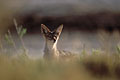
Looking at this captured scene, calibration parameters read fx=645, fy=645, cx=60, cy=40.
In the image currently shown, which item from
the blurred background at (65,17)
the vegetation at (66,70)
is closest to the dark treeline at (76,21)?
the blurred background at (65,17)

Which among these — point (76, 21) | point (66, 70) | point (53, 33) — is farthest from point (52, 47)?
point (76, 21)

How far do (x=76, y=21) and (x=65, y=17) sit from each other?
0.33m

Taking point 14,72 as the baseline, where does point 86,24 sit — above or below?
above

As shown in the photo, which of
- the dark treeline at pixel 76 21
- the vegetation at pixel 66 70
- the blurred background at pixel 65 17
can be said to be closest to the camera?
the vegetation at pixel 66 70

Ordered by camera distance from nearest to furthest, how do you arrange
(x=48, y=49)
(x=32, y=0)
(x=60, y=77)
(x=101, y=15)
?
(x=60, y=77), (x=48, y=49), (x=101, y=15), (x=32, y=0)

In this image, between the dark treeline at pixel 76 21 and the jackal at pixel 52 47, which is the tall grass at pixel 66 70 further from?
the dark treeline at pixel 76 21

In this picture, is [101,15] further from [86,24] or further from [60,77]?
[60,77]

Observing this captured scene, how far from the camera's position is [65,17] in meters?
17.7

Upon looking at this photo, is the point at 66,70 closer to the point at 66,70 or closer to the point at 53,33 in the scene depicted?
the point at 66,70

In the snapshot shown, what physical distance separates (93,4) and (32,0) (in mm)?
1832

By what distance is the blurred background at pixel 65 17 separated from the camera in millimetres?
16156

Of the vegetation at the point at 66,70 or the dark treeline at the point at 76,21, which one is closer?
the vegetation at the point at 66,70

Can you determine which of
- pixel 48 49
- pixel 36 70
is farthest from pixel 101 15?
pixel 36 70

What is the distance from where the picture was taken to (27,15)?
1772cm
